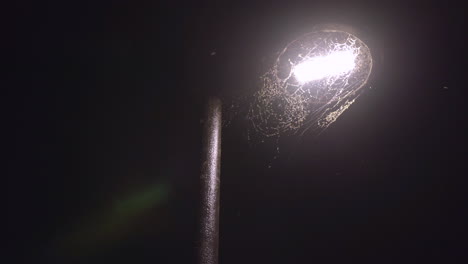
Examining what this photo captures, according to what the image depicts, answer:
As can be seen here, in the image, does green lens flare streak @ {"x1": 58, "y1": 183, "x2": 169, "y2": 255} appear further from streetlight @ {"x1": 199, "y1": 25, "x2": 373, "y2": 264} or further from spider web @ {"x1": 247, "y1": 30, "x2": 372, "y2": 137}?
spider web @ {"x1": 247, "y1": 30, "x2": 372, "y2": 137}

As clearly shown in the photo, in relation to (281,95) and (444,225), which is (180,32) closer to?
(281,95)

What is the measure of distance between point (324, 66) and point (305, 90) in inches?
21.7

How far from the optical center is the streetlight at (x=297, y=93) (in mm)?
2383

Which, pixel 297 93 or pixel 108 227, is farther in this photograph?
pixel 108 227

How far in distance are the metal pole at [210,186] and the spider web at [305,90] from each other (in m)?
1.28

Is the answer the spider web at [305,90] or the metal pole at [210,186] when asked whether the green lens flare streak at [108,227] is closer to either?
the metal pole at [210,186]

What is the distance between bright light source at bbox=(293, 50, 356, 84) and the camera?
3232 mm

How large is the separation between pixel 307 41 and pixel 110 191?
3.60 m

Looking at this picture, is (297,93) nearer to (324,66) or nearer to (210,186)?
(324,66)

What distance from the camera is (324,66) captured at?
10.7 feet

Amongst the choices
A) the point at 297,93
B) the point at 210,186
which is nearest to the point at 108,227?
the point at 210,186

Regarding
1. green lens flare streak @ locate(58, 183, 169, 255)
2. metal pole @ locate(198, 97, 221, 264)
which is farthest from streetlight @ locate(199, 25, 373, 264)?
green lens flare streak @ locate(58, 183, 169, 255)

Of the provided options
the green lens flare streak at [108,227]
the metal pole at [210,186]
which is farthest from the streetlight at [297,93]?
the green lens flare streak at [108,227]

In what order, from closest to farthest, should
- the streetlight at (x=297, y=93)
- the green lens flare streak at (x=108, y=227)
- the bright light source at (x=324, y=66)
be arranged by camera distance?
the streetlight at (x=297, y=93) → the bright light source at (x=324, y=66) → the green lens flare streak at (x=108, y=227)
